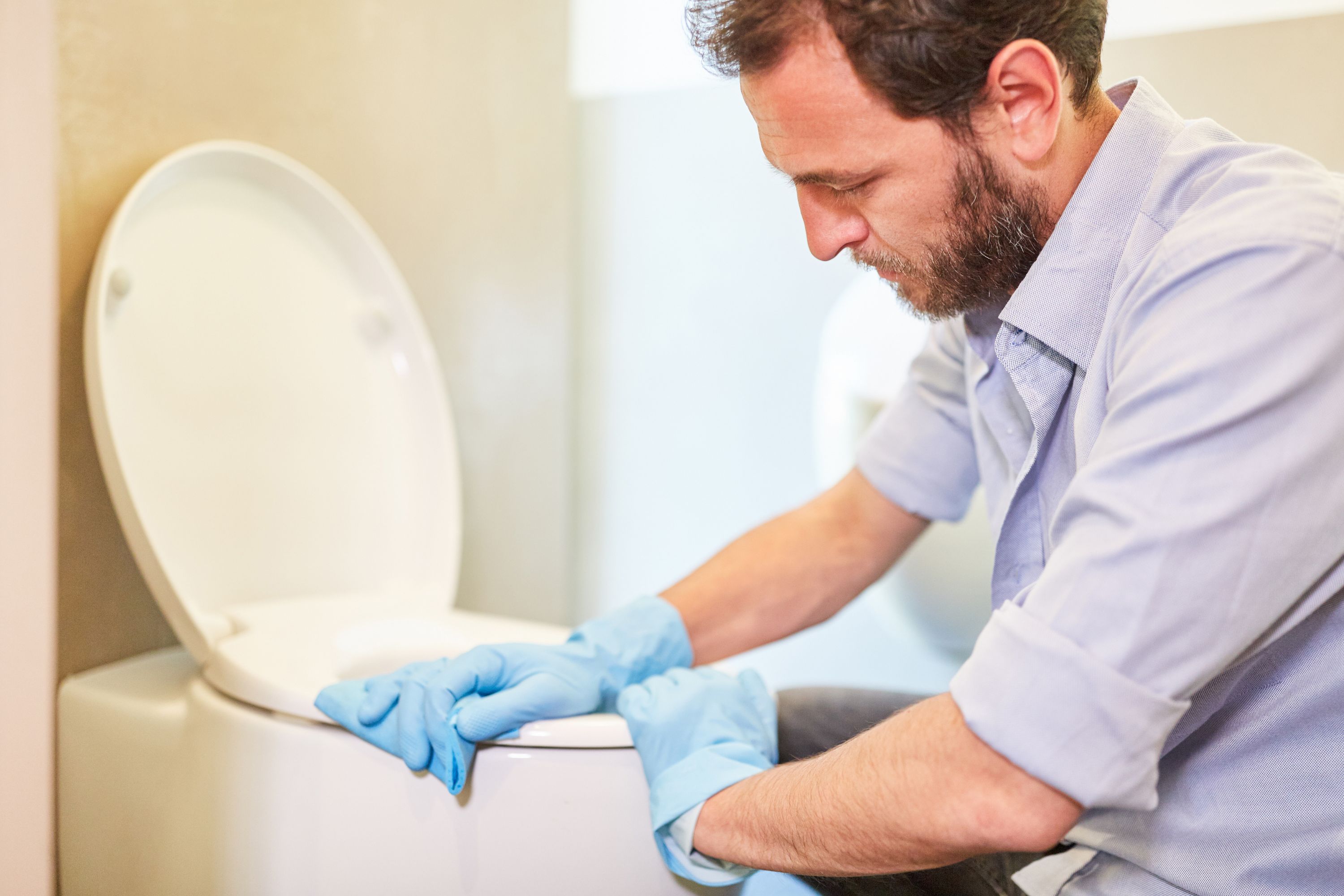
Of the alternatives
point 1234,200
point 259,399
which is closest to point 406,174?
point 259,399

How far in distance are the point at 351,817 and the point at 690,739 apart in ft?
0.66

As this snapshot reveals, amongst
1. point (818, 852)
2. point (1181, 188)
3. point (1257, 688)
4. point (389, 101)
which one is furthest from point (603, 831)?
point (389, 101)

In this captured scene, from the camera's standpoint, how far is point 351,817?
1.97 feet

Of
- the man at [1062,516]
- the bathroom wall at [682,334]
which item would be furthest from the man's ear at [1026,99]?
the bathroom wall at [682,334]

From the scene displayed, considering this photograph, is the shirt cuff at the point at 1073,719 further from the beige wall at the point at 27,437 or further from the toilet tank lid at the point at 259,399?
the toilet tank lid at the point at 259,399

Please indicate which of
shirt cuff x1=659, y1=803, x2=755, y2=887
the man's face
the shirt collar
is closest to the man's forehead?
the man's face

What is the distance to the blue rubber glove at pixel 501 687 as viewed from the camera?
567 millimetres

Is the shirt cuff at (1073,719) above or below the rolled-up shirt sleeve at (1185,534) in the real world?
below

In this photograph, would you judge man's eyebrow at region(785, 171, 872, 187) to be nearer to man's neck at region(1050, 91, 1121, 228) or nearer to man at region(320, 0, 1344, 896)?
man at region(320, 0, 1344, 896)

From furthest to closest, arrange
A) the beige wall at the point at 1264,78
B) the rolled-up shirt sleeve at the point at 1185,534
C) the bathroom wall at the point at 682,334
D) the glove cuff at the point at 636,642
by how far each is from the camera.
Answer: the bathroom wall at the point at 682,334
the beige wall at the point at 1264,78
the glove cuff at the point at 636,642
the rolled-up shirt sleeve at the point at 1185,534

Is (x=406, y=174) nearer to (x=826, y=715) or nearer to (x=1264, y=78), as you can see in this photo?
(x=826, y=715)

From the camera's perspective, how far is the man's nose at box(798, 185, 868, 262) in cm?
58

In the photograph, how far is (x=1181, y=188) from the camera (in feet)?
1.71

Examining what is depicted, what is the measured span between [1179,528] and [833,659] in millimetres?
1019
